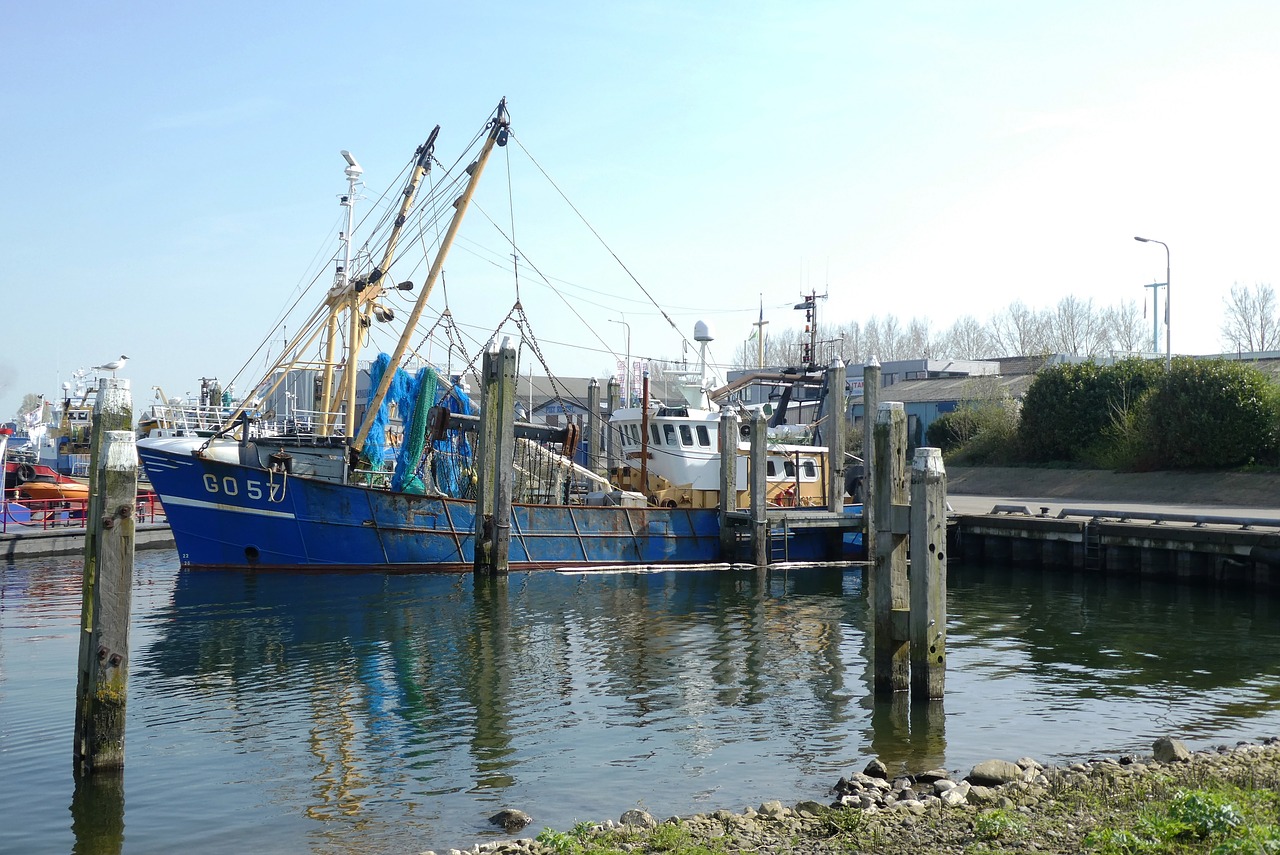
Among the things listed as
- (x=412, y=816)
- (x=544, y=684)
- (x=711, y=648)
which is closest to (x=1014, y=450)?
(x=711, y=648)

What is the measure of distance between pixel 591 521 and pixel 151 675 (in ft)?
39.8

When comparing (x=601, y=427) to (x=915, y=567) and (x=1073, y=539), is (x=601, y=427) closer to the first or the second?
(x=1073, y=539)

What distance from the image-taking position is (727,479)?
24.7m

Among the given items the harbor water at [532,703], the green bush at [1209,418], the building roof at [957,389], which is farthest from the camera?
the building roof at [957,389]

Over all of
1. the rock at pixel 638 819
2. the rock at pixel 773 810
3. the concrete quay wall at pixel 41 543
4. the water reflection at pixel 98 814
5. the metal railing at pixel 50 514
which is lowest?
the water reflection at pixel 98 814

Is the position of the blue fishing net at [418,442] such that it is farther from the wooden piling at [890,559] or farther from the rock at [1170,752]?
the rock at [1170,752]

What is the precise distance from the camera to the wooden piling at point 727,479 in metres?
24.0

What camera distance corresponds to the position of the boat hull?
22.6m

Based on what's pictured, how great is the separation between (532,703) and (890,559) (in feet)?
13.9

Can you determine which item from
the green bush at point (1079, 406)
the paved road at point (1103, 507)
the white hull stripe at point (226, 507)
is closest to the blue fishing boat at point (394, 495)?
the white hull stripe at point (226, 507)

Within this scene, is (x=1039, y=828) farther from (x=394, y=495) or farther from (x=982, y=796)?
(x=394, y=495)

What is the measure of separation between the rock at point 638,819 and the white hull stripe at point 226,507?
55.0 ft

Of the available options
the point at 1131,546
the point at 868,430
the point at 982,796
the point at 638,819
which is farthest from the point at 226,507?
the point at 1131,546

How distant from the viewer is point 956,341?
339 ft
